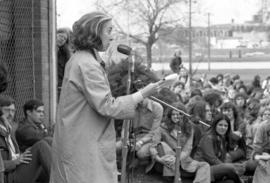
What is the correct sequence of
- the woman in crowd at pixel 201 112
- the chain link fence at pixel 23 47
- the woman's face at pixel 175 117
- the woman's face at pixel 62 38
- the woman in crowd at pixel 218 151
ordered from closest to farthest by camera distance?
the woman's face at pixel 175 117, the woman in crowd at pixel 218 151, the chain link fence at pixel 23 47, the woman's face at pixel 62 38, the woman in crowd at pixel 201 112

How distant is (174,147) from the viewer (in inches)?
324

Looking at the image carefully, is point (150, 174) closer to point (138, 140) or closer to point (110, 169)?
point (138, 140)

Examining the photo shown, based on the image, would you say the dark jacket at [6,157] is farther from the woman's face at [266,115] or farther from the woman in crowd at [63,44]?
the woman's face at [266,115]

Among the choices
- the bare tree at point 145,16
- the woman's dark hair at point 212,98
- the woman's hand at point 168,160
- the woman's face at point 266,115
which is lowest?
the woman's hand at point 168,160

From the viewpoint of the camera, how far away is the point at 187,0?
79.0ft

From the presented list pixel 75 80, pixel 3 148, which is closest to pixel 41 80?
pixel 3 148

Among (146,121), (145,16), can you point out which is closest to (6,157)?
(146,121)

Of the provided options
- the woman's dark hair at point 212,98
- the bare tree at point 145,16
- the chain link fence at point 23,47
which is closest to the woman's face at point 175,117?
the chain link fence at point 23,47

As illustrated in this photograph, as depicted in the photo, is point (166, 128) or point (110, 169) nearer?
point (110, 169)

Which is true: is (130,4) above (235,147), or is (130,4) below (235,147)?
above

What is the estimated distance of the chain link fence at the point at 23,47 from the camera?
27.7 ft

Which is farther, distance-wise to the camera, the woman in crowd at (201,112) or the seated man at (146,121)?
the woman in crowd at (201,112)

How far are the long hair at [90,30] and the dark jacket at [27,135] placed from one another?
269cm

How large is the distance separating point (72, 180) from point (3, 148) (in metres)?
2.42
